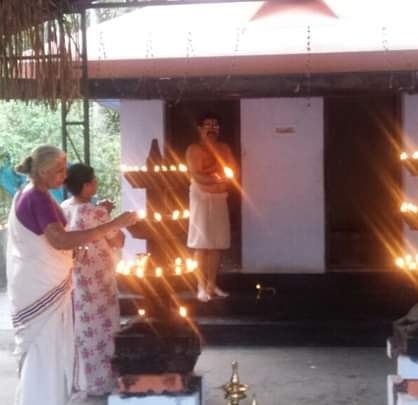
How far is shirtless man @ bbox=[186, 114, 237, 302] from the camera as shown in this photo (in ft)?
25.4

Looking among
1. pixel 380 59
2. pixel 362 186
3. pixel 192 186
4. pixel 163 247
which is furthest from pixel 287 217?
pixel 163 247

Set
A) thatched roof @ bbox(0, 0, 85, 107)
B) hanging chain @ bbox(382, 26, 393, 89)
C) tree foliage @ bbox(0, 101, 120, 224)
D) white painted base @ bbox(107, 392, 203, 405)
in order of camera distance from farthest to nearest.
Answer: tree foliage @ bbox(0, 101, 120, 224), hanging chain @ bbox(382, 26, 393, 89), thatched roof @ bbox(0, 0, 85, 107), white painted base @ bbox(107, 392, 203, 405)

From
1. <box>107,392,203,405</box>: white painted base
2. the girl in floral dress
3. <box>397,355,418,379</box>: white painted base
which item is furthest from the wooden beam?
<box>107,392,203,405</box>: white painted base

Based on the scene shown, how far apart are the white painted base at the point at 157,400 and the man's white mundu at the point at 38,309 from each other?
0.33 m

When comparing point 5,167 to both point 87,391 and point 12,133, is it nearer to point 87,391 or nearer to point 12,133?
point 12,133

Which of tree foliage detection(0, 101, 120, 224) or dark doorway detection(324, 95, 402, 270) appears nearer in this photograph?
dark doorway detection(324, 95, 402, 270)

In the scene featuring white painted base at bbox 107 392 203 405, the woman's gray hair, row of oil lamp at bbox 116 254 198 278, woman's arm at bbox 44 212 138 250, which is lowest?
white painted base at bbox 107 392 203 405

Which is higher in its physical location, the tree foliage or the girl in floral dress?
the tree foliage

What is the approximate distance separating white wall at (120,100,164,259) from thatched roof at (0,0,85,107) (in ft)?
11.2

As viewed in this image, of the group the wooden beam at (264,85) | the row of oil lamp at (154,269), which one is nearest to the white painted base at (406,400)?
the row of oil lamp at (154,269)

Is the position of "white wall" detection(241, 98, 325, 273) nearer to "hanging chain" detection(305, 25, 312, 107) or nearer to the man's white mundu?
"hanging chain" detection(305, 25, 312, 107)

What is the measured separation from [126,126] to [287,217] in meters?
1.96

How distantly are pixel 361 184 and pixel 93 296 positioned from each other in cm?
457

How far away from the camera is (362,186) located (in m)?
9.46
